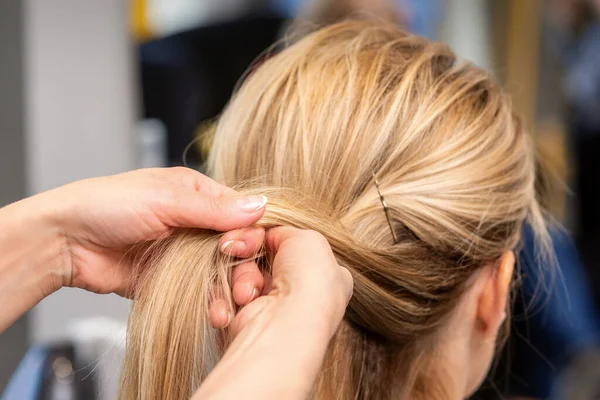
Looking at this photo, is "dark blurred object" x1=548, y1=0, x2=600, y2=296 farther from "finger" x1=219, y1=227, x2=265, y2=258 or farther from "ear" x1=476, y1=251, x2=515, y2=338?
"finger" x1=219, y1=227, x2=265, y2=258

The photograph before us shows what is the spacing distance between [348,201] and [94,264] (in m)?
0.32

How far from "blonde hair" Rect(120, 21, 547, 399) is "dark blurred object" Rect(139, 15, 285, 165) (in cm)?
135

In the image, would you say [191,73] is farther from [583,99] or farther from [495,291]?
[583,99]

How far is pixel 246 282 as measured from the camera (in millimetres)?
652

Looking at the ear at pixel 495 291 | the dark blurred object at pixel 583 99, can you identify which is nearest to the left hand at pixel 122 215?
the ear at pixel 495 291

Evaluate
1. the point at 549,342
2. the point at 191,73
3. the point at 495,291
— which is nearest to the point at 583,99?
the point at 549,342

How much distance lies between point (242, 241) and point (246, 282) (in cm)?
4

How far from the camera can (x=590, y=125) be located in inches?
109

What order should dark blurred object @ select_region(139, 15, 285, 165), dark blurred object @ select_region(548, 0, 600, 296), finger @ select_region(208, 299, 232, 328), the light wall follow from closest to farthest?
finger @ select_region(208, 299, 232, 328), the light wall, dark blurred object @ select_region(139, 15, 285, 165), dark blurred object @ select_region(548, 0, 600, 296)

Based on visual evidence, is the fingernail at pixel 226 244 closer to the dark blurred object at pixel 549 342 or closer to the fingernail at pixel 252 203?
the fingernail at pixel 252 203

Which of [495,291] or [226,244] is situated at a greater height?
[226,244]

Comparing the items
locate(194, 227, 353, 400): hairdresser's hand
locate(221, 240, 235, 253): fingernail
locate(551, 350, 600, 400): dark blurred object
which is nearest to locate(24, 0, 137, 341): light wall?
locate(551, 350, 600, 400): dark blurred object

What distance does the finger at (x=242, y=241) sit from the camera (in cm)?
67

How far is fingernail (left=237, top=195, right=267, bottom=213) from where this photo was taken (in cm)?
67
